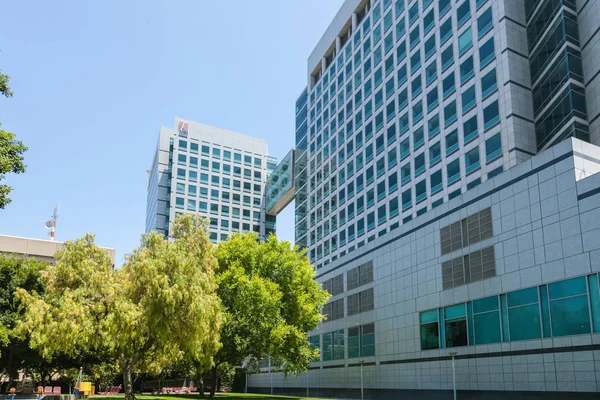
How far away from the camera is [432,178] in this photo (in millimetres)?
52719

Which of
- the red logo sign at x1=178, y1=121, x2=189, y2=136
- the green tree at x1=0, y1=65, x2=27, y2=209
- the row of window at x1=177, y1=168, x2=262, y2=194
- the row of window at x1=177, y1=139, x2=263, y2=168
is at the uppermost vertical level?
the red logo sign at x1=178, y1=121, x2=189, y2=136

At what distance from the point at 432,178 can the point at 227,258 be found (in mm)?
20918

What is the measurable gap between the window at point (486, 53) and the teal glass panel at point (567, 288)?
74.4 ft

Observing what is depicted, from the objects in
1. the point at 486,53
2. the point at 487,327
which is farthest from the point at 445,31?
the point at 487,327

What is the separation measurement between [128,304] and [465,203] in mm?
25040

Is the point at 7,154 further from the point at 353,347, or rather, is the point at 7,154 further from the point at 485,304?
the point at 353,347

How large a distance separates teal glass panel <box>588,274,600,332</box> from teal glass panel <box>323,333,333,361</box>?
36834 mm

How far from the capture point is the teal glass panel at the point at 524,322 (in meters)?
33.2

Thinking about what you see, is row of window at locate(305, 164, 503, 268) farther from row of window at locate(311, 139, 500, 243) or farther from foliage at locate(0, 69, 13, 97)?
foliage at locate(0, 69, 13, 97)

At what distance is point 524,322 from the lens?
34.2 m

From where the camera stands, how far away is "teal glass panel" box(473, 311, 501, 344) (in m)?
36.6

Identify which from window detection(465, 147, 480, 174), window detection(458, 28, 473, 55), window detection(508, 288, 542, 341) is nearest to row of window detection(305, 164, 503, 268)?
window detection(465, 147, 480, 174)

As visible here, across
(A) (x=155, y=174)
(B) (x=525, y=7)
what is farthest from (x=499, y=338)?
(A) (x=155, y=174)

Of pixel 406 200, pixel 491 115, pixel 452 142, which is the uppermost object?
pixel 491 115
